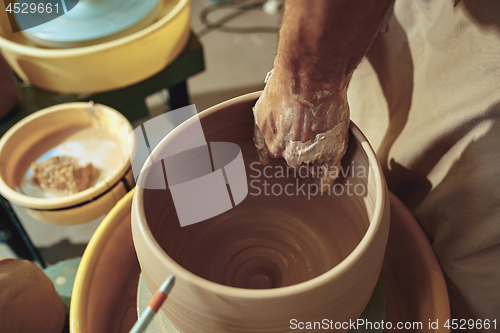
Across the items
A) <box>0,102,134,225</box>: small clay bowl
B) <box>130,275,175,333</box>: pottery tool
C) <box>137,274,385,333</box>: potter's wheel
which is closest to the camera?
<box>130,275,175,333</box>: pottery tool

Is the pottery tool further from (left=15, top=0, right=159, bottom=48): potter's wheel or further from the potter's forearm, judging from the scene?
(left=15, top=0, right=159, bottom=48): potter's wheel

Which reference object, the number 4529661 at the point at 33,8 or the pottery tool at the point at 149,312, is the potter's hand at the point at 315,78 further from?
the number 4529661 at the point at 33,8

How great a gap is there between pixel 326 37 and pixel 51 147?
2.92ft

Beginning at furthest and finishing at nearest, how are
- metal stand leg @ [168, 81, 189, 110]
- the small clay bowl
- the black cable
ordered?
the black cable, metal stand leg @ [168, 81, 189, 110], the small clay bowl

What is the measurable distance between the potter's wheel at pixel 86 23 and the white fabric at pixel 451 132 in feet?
2.20

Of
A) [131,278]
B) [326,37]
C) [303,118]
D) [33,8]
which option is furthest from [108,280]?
[33,8]

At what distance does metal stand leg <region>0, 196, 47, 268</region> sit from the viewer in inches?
37.8

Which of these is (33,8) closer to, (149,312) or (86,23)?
(86,23)

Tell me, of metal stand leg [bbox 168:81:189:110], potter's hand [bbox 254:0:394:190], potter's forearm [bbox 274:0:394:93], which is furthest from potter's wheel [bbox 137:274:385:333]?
metal stand leg [bbox 168:81:189:110]

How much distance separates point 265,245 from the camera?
809 mm

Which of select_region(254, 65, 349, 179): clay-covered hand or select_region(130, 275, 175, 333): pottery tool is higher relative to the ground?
select_region(254, 65, 349, 179): clay-covered hand

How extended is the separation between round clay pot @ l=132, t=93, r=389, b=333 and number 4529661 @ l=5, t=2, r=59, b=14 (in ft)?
2.46


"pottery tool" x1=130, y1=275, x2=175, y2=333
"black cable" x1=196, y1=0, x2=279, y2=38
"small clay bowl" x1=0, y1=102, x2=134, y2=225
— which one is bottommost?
"black cable" x1=196, y1=0, x2=279, y2=38

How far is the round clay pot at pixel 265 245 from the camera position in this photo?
17.7 inches
